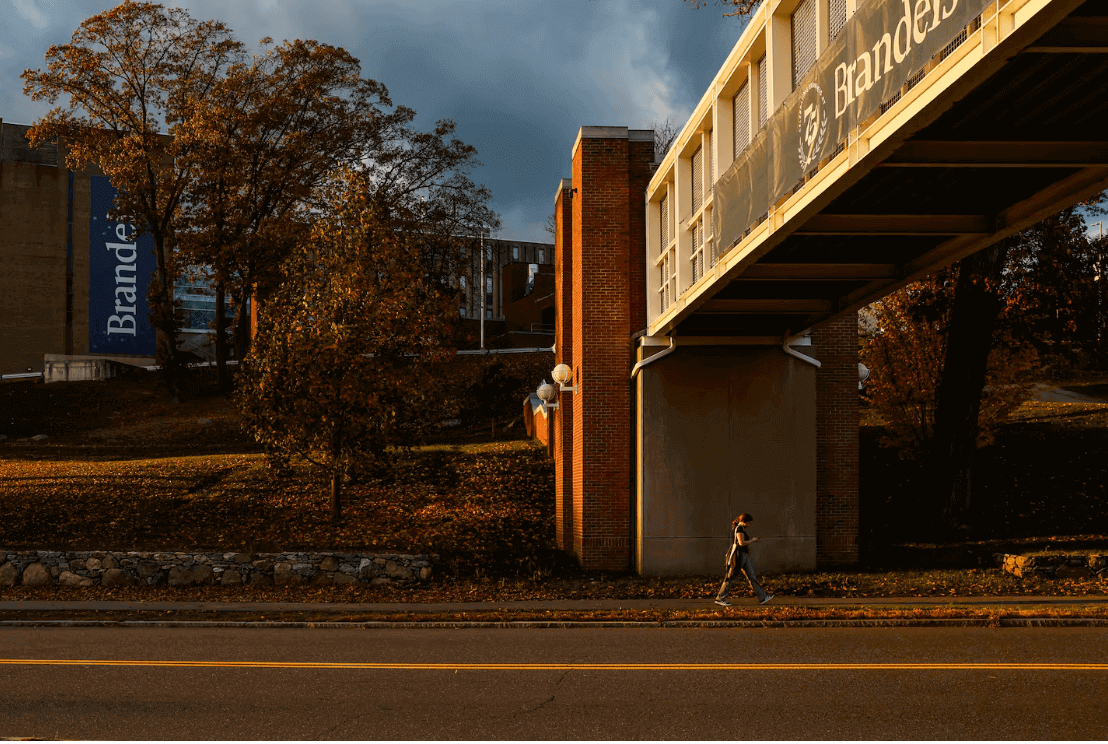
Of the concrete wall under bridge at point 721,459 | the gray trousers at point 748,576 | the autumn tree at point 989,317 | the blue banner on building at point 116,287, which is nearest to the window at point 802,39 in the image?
the gray trousers at point 748,576

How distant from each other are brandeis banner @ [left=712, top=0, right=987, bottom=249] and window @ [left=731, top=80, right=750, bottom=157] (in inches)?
25.4

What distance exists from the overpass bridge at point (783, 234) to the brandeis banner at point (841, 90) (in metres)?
0.02

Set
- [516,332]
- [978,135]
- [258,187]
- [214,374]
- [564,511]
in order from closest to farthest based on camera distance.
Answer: [978,135], [564,511], [258,187], [214,374], [516,332]

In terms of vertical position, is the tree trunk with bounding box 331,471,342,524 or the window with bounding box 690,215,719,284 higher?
the window with bounding box 690,215,719,284

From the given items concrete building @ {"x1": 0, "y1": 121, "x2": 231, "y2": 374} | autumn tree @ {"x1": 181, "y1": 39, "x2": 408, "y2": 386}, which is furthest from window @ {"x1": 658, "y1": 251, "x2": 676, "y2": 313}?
concrete building @ {"x1": 0, "y1": 121, "x2": 231, "y2": 374}

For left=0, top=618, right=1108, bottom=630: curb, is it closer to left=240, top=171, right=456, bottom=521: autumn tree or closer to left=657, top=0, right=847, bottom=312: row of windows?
left=657, top=0, right=847, bottom=312: row of windows

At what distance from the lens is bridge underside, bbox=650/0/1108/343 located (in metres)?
6.95

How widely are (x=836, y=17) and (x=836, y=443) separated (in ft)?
39.0

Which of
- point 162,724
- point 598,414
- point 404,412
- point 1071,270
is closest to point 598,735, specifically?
point 162,724

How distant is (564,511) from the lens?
2095 centimetres

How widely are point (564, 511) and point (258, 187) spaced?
2662cm

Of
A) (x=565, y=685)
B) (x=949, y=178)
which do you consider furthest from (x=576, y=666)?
(x=949, y=178)

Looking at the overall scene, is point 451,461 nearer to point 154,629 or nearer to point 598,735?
point 154,629

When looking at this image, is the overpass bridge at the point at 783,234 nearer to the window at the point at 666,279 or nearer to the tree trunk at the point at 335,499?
the window at the point at 666,279
